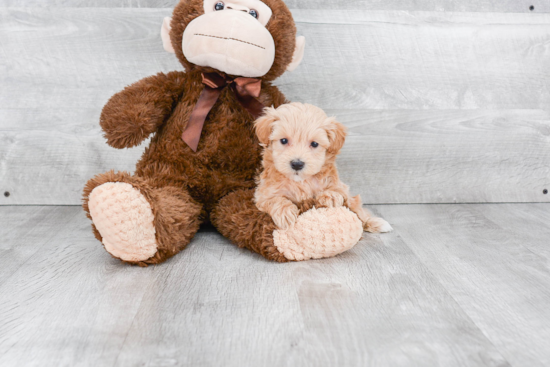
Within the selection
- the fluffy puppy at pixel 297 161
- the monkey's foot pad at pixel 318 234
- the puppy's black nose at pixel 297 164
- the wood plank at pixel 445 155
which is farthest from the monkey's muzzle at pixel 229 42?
the wood plank at pixel 445 155

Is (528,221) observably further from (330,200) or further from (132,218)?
(132,218)

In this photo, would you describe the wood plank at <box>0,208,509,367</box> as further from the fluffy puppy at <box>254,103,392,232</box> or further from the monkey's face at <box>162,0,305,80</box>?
the monkey's face at <box>162,0,305,80</box>

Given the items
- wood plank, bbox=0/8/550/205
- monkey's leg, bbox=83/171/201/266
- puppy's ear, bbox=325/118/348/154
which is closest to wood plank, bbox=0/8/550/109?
wood plank, bbox=0/8/550/205

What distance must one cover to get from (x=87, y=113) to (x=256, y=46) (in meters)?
0.64

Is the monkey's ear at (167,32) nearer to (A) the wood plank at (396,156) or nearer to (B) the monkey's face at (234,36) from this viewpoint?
(B) the monkey's face at (234,36)

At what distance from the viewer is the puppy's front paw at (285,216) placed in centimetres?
98

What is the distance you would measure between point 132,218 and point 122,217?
0.02 metres

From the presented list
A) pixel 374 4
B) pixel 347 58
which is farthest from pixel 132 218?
pixel 374 4

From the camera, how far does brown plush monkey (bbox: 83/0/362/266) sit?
94 cm

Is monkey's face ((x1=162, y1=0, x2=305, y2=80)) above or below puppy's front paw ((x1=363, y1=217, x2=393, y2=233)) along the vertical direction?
above

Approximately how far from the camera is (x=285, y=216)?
3.24 feet

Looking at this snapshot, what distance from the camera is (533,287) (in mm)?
907

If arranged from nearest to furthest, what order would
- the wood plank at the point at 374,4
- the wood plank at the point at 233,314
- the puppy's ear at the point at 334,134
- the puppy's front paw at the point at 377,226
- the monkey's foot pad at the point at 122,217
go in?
the wood plank at the point at 233,314, the monkey's foot pad at the point at 122,217, the puppy's ear at the point at 334,134, the puppy's front paw at the point at 377,226, the wood plank at the point at 374,4

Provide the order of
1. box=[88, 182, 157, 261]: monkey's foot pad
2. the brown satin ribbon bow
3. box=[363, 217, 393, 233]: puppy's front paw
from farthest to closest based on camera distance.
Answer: box=[363, 217, 393, 233]: puppy's front paw, the brown satin ribbon bow, box=[88, 182, 157, 261]: monkey's foot pad
